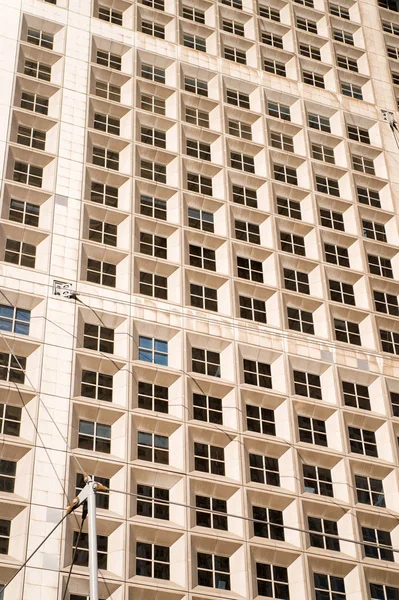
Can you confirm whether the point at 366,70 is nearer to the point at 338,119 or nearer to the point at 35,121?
the point at 338,119

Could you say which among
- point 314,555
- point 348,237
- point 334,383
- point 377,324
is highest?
point 348,237

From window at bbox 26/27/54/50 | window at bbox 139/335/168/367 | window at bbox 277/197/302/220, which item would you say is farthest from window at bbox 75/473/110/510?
window at bbox 26/27/54/50

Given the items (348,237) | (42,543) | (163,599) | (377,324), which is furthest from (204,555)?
(348,237)

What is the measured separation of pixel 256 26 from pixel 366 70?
22.7 ft

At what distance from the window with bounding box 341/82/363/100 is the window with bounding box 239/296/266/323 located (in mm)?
17459

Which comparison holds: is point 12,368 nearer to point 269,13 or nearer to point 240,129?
point 240,129

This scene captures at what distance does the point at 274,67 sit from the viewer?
62000 millimetres

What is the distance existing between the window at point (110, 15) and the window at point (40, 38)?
3749 millimetres

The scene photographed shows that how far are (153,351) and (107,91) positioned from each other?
610 inches

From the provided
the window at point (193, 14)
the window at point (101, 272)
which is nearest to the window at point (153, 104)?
the window at point (193, 14)

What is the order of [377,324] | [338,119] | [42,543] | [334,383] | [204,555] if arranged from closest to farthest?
[42,543] → [204,555] → [334,383] → [377,324] → [338,119]

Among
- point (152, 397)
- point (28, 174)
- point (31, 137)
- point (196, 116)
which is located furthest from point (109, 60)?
point (152, 397)

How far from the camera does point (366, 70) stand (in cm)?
6431

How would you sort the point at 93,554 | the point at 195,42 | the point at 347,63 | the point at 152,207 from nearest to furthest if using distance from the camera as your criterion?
the point at 93,554, the point at 152,207, the point at 195,42, the point at 347,63
